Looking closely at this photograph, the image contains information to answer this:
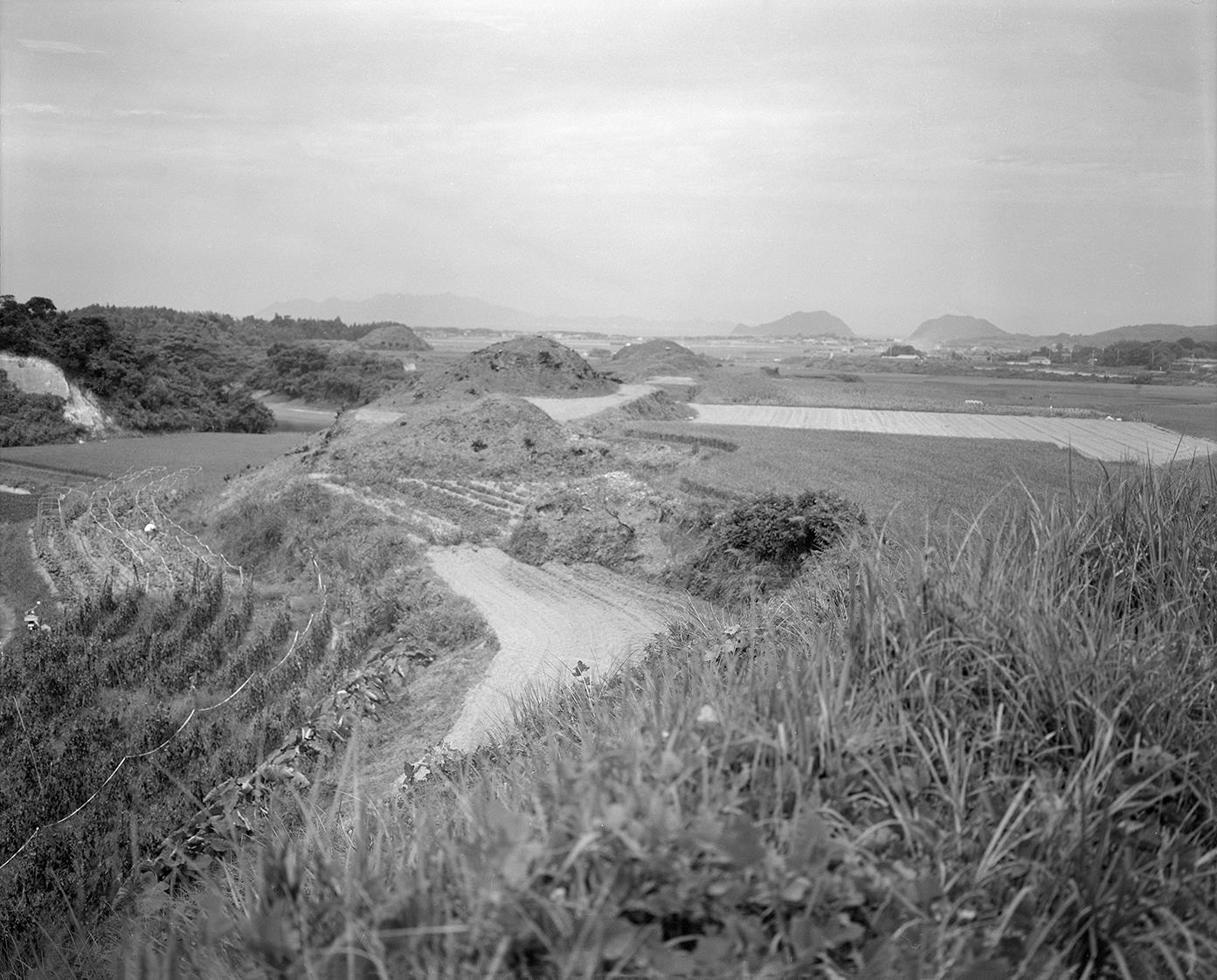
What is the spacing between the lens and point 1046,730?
2582 mm

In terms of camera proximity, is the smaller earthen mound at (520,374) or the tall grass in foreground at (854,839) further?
the smaller earthen mound at (520,374)

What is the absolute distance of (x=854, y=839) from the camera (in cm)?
209

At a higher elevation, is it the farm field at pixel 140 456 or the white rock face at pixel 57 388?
the white rock face at pixel 57 388

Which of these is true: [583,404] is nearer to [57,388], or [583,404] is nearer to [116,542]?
[57,388]

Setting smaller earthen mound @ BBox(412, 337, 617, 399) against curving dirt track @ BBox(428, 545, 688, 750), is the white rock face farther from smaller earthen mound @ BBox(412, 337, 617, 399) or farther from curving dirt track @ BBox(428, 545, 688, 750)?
curving dirt track @ BBox(428, 545, 688, 750)

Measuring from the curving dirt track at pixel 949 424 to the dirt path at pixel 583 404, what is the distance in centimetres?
332

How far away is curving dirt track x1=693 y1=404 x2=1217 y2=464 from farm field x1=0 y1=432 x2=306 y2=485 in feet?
59.3

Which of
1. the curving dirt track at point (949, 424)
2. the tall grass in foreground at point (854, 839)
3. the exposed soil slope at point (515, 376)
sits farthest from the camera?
the exposed soil slope at point (515, 376)

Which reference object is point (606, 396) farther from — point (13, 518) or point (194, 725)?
point (194, 725)

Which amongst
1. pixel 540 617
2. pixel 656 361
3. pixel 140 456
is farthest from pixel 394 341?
pixel 540 617

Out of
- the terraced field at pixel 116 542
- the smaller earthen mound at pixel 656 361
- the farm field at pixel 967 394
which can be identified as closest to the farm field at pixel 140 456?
the terraced field at pixel 116 542

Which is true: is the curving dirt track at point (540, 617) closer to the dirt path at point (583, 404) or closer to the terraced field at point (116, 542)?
the terraced field at point (116, 542)

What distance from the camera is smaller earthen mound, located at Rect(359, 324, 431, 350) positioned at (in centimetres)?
7784

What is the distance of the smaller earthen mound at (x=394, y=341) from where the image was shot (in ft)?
255
